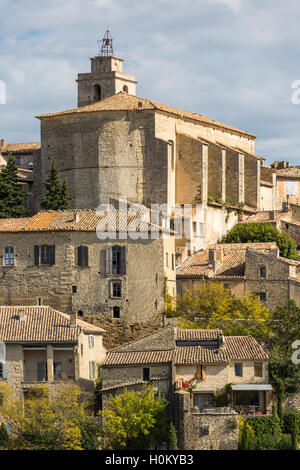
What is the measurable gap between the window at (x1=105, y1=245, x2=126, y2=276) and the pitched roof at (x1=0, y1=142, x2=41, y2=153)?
2390 cm

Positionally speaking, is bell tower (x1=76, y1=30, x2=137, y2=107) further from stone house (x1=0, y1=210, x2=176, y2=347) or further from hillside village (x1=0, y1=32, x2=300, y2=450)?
stone house (x1=0, y1=210, x2=176, y2=347)

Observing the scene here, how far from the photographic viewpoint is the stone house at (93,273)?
6250 centimetres

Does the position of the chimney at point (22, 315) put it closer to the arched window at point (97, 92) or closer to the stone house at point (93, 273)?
the stone house at point (93, 273)

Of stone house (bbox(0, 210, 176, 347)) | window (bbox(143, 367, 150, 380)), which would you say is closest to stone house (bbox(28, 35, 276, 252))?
stone house (bbox(0, 210, 176, 347))

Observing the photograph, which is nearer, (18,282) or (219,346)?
(219,346)

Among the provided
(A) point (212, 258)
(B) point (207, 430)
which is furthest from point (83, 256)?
(B) point (207, 430)

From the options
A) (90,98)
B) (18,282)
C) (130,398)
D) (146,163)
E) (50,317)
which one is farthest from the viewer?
(90,98)

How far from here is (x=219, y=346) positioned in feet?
186

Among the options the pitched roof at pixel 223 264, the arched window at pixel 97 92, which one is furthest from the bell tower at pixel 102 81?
the pitched roof at pixel 223 264

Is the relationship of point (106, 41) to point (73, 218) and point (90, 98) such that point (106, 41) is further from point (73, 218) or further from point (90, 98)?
point (73, 218)

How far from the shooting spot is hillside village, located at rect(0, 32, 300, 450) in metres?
55.5

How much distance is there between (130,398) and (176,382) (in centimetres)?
226

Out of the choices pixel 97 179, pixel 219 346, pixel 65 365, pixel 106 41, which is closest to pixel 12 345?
pixel 65 365

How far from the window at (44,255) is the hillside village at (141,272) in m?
0.05
